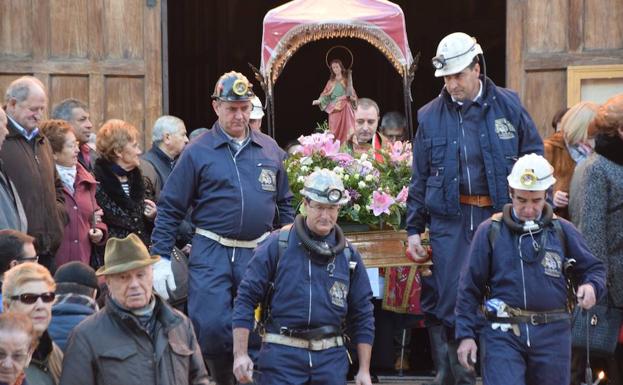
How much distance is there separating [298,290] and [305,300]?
7cm

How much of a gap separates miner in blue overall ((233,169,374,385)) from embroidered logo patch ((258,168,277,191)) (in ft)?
4.15

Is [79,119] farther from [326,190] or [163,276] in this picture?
[326,190]

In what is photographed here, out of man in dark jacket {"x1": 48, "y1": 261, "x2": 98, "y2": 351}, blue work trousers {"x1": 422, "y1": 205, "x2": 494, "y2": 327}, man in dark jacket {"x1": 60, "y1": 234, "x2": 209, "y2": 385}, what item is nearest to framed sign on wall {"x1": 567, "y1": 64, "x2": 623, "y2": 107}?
blue work trousers {"x1": 422, "y1": 205, "x2": 494, "y2": 327}

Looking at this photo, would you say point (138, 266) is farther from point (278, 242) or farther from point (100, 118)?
point (100, 118)

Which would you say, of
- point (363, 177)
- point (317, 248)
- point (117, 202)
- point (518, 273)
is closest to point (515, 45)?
point (363, 177)

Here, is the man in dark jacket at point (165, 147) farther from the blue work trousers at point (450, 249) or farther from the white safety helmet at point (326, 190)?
the white safety helmet at point (326, 190)

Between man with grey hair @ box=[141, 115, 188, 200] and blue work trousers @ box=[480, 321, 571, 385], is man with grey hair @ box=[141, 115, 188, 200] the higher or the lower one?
the higher one

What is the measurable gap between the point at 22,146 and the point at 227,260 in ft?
5.72

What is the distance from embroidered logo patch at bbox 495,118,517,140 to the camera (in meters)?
9.37

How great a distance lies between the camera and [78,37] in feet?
44.8

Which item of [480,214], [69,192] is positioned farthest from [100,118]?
[480,214]

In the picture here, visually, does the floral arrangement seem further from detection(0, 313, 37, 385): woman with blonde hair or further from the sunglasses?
detection(0, 313, 37, 385): woman with blonde hair

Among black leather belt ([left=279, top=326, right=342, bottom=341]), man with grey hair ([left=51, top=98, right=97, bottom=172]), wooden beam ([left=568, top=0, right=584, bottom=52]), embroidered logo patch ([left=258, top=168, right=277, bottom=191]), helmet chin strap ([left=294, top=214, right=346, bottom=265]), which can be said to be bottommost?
black leather belt ([left=279, top=326, right=342, bottom=341])

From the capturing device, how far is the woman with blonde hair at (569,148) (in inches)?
422
